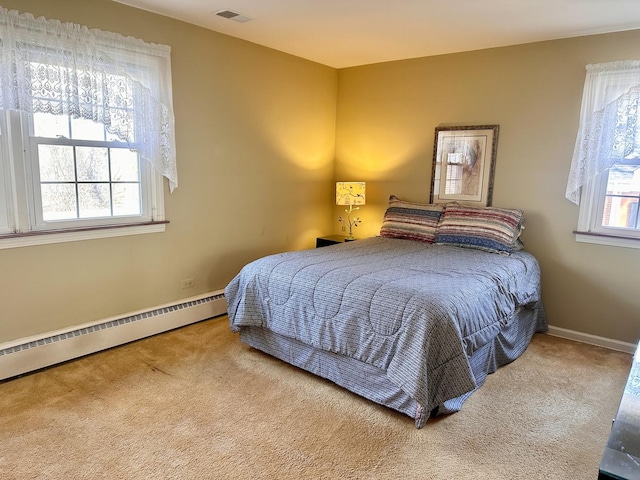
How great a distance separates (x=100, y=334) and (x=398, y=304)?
209 centimetres

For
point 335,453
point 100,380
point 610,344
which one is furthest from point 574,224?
point 100,380

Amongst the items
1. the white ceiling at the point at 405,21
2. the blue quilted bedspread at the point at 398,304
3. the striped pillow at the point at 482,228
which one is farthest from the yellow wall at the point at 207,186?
the striped pillow at the point at 482,228

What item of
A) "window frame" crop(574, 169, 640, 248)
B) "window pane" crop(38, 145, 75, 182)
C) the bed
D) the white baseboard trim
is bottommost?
the white baseboard trim

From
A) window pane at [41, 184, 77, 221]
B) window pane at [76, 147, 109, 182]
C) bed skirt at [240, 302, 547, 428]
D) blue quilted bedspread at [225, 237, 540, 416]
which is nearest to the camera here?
blue quilted bedspread at [225, 237, 540, 416]

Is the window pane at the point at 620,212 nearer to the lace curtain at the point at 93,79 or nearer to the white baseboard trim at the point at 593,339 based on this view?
the white baseboard trim at the point at 593,339

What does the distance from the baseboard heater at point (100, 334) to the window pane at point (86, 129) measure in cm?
126

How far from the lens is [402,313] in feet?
7.43

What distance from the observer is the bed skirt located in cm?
233

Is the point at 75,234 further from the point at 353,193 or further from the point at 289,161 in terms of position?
the point at 353,193

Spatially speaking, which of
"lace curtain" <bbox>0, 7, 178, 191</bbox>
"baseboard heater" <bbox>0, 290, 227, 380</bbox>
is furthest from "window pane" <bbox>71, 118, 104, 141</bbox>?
"baseboard heater" <bbox>0, 290, 227, 380</bbox>

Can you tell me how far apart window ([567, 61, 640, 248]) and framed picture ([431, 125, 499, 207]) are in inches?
26.1

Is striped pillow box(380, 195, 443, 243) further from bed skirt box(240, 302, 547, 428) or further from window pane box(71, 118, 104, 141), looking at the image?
window pane box(71, 118, 104, 141)

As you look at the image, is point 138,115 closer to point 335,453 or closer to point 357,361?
point 357,361

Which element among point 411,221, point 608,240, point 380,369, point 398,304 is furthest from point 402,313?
point 608,240
